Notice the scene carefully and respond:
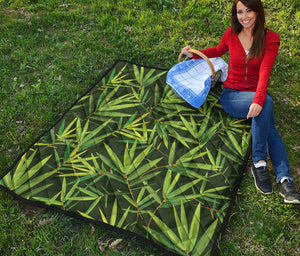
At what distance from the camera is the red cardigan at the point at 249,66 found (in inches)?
101

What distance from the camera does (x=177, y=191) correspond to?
247cm

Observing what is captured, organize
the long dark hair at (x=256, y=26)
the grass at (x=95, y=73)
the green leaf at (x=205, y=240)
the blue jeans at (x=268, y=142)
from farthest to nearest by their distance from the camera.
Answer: the blue jeans at (x=268, y=142)
the long dark hair at (x=256, y=26)
the grass at (x=95, y=73)
the green leaf at (x=205, y=240)

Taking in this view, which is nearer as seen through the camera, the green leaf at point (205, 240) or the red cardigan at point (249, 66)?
the green leaf at point (205, 240)

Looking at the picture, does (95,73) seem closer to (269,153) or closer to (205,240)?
(269,153)

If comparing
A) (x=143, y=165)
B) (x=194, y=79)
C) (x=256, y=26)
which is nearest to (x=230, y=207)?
(x=143, y=165)

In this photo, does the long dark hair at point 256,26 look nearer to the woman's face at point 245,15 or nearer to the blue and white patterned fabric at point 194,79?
the woman's face at point 245,15

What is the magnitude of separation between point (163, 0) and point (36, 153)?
3.07 meters

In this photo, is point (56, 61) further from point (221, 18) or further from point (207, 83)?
point (221, 18)

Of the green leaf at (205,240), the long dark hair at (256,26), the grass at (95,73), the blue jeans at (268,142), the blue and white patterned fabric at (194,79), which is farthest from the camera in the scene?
the blue and white patterned fabric at (194,79)

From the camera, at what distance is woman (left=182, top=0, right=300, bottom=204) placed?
2492 mm

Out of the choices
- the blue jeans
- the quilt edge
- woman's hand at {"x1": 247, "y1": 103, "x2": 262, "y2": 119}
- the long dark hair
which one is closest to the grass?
the quilt edge

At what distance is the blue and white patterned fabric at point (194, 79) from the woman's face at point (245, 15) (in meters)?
0.55

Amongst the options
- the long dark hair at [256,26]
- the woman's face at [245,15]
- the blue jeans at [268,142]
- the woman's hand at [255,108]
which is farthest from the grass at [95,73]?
the woman's face at [245,15]

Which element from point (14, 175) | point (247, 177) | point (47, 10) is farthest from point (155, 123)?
point (47, 10)
